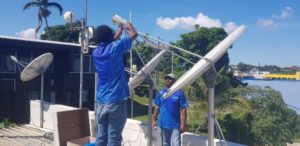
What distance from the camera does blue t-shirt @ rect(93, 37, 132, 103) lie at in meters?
4.05

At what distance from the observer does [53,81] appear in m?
19.4

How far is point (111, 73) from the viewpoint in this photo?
4.11 metres

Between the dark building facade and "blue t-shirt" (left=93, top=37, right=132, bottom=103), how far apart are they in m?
9.24

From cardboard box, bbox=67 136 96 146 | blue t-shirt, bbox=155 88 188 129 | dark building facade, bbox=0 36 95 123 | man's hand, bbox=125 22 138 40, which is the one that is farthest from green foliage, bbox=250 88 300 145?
man's hand, bbox=125 22 138 40

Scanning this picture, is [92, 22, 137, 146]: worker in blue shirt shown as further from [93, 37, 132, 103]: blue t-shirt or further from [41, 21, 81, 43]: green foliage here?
[41, 21, 81, 43]: green foliage

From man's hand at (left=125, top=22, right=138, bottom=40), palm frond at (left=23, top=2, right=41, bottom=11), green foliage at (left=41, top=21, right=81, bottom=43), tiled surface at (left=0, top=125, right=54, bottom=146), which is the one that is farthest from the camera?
green foliage at (left=41, top=21, right=81, bottom=43)

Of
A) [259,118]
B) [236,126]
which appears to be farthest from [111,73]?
[259,118]

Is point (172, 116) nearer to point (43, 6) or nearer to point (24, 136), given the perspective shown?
point (24, 136)

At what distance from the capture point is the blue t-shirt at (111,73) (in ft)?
13.3

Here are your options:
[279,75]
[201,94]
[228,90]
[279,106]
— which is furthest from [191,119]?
[279,75]

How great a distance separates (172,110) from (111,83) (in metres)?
1.71

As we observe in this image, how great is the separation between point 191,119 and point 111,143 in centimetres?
965

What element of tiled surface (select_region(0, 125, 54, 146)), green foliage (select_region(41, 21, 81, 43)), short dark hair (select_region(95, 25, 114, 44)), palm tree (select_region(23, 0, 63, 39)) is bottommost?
tiled surface (select_region(0, 125, 54, 146))

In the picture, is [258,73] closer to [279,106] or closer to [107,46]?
[279,106]
